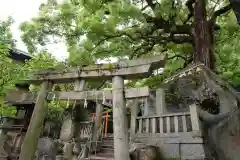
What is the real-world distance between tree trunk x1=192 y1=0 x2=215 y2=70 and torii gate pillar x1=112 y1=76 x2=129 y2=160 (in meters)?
5.51

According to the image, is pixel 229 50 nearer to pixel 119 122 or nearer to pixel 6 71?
pixel 119 122

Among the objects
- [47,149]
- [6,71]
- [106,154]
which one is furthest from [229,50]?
[47,149]

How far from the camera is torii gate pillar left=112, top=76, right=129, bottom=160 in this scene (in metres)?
4.58

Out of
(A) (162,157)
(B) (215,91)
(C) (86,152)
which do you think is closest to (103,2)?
(B) (215,91)

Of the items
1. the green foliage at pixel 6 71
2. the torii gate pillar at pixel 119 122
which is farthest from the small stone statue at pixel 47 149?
the torii gate pillar at pixel 119 122

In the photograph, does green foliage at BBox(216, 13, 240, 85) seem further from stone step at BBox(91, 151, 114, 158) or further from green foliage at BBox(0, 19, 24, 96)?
green foliage at BBox(0, 19, 24, 96)

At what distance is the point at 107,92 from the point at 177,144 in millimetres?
3423

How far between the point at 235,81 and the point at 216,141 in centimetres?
551

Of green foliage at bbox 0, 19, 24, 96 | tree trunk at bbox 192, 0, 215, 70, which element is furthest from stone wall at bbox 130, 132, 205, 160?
green foliage at bbox 0, 19, 24, 96

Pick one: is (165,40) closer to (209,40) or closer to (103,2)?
(209,40)

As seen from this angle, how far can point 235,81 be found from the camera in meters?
11.3

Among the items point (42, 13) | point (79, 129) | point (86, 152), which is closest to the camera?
point (42, 13)

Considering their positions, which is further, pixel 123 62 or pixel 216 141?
pixel 216 141

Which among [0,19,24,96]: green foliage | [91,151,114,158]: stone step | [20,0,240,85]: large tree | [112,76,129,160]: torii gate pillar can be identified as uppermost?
[20,0,240,85]: large tree
